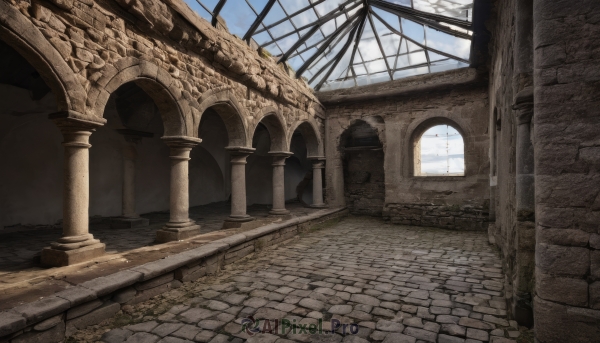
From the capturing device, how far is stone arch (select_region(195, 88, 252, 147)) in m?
6.05

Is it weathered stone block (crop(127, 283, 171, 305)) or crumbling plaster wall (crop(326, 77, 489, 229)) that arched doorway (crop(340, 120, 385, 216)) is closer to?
crumbling plaster wall (crop(326, 77, 489, 229))

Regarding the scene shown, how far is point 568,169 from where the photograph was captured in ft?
7.97

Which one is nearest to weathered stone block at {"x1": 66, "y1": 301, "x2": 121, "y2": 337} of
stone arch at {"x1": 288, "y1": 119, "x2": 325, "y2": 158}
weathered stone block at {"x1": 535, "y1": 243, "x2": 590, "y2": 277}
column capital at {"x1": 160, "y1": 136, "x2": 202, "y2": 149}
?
column capital at {"x1": 160, "y1": 136, "x2": 202, "y2": 149}

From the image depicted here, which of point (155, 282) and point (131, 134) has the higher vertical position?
point (131, 134)

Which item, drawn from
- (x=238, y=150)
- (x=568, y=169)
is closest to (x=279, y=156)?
(x=238, y=150)

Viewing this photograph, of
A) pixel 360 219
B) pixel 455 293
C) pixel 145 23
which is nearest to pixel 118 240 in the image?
pixel 145 23

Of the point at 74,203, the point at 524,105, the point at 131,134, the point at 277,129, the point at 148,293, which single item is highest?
the point at 277,129

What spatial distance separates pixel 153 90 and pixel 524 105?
503 centimetres

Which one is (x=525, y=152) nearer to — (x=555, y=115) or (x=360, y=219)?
(x=555, y=115)

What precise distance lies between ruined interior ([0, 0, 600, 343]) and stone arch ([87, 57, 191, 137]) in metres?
0.03

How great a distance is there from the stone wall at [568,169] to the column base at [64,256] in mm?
4908

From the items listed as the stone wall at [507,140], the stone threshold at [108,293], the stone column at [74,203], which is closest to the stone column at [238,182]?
the stone threshold at [108,293]

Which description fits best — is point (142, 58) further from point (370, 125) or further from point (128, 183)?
point (370, 125)

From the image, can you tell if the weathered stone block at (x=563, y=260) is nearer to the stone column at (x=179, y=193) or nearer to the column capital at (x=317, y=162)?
the stone column at (x=179, y=193)
